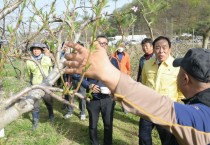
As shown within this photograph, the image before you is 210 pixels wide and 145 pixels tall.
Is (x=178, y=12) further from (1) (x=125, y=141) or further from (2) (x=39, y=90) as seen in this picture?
(2) (x=39, y=90)

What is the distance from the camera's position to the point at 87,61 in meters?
1.12

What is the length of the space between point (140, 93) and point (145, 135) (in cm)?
277

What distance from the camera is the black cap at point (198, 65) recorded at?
4.81 feet

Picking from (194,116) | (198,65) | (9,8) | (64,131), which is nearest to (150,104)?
(194,116)

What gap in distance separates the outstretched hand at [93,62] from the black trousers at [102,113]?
322cm

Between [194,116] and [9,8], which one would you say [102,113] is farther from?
[194,116]

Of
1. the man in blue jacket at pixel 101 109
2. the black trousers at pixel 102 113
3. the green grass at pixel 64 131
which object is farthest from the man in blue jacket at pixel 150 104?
the green grass at pixel 64 131

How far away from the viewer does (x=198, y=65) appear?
1.48 metres

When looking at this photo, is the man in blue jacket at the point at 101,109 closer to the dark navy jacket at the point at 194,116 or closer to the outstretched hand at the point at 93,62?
the dark navy jacket at the point at 194,116

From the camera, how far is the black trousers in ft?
14.5

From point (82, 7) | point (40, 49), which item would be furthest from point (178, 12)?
point (82, 7)

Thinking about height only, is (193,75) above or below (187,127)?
above

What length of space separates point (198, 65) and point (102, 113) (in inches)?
123

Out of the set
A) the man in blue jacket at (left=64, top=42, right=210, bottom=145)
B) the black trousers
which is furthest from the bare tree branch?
the black trousers
